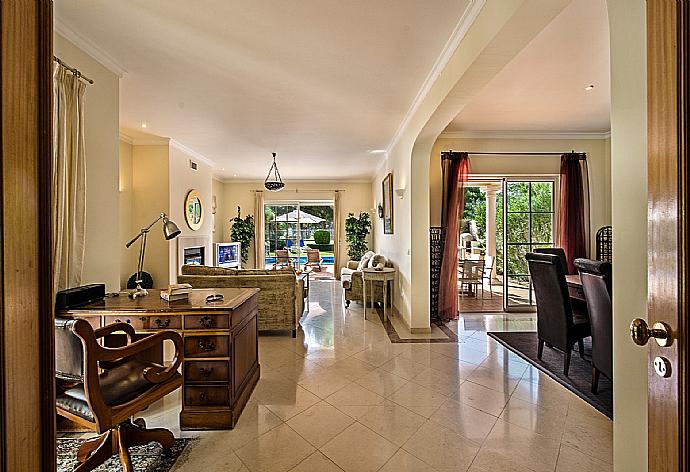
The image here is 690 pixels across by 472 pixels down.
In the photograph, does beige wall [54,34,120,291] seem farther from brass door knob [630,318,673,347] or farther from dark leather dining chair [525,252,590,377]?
dark leather dining chair [525,252,590,377]

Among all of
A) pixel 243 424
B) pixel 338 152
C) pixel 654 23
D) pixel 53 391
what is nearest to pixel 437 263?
pixel 338 152

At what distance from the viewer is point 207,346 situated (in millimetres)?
2764

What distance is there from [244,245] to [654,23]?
1072 centimetres

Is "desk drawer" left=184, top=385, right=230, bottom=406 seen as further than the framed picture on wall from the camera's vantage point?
No

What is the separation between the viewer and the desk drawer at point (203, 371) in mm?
2789

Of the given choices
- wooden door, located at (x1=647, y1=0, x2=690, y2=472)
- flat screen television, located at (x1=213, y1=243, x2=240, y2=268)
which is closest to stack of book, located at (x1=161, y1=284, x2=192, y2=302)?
wooden door, located at (x1=647, y1=0, x2=690, y2=472)

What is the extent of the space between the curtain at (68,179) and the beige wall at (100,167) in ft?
0.78

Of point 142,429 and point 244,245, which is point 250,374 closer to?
point 142,429

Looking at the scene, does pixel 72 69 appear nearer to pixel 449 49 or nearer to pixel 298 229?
pixel 449 49

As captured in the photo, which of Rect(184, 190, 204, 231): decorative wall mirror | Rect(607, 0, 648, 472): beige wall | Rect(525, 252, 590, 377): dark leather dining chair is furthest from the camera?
Rect(184, 190, 204, 231): decorative wall mirror

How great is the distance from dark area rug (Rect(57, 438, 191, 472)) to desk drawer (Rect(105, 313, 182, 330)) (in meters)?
0.74

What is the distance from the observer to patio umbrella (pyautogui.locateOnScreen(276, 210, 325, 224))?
11.7m

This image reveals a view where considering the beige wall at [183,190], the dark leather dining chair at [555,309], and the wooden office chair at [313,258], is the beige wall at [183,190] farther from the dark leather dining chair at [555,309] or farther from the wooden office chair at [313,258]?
the dark leather dining chair at [555,309]

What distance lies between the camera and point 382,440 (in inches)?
103
